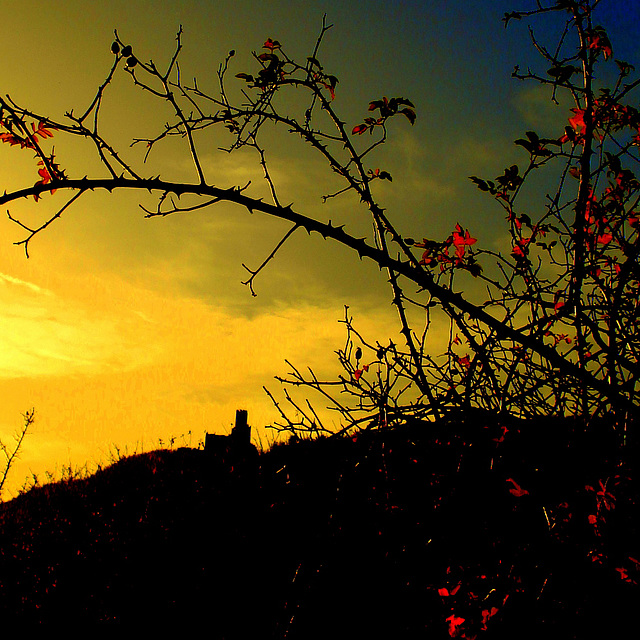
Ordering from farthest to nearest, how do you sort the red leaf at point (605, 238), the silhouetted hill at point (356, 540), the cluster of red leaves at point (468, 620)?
the red leaf at point (605, 238)
the cluster of red leaves at point (468, 620)
the silhouetted hill at point (356, 540)

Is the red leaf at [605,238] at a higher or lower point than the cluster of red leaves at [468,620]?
higher

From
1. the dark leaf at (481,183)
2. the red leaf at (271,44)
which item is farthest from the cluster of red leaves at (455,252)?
the red leaf at (271,44)

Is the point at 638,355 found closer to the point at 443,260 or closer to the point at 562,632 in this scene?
the point at 443,260

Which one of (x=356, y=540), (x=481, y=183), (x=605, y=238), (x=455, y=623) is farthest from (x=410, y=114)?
(x=356, y=540)

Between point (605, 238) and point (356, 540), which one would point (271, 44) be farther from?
point (356, 540)

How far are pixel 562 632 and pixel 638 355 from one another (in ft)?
5.20

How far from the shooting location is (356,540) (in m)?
5.44

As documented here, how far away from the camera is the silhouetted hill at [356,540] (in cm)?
291

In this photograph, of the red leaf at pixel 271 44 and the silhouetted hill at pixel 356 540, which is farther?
the red leaf at pixel 271 44

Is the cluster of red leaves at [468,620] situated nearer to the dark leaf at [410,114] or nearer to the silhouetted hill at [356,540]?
the silhouetted hill at [356,540]

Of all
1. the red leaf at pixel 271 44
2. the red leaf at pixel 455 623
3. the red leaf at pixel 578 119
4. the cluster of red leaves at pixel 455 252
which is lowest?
the red leaf at pixel 455 623

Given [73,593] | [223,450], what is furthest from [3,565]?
[223,450]

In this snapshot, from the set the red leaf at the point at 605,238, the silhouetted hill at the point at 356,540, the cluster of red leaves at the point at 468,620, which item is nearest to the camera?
the silhouetted hill at the point at 356,540

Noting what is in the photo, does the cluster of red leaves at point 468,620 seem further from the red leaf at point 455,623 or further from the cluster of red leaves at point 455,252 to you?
the cluster of red leaves at point 455,252
